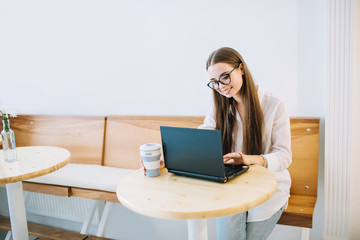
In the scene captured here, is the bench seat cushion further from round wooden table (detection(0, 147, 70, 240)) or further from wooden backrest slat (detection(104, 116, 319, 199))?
round wooden table (detection(0, 147, 70, 240))

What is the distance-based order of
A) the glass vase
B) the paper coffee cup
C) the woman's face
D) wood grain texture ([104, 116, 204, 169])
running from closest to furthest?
Answer: the paper coffee cup, the woman's face, the glass vase, wood grain texture ([104, 116, 204, 169])

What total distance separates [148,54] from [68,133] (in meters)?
0.96

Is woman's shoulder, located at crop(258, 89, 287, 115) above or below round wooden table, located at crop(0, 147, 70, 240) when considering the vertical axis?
above

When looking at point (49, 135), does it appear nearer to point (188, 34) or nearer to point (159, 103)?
point (159, 103)

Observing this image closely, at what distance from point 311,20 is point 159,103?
1175 mm

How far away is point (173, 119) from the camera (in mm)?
2043

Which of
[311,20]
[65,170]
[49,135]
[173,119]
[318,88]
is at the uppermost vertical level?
[311,20]

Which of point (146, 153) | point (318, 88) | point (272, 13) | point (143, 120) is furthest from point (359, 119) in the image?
point (143, 120)

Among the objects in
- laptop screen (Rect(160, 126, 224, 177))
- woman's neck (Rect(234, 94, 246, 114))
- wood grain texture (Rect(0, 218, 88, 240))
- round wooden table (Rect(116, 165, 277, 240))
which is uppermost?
woman's neck (Rect(234, 94, 246, 114))

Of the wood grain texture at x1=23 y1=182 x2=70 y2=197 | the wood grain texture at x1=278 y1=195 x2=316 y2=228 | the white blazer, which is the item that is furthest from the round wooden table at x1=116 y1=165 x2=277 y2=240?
the wood grain texture at x1=23 y1=182 x2=70 y2=197

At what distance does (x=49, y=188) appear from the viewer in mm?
2014

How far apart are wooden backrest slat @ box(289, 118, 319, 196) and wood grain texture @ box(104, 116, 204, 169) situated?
81 cm

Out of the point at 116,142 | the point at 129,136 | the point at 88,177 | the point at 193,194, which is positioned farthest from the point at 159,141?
the point at 193,194

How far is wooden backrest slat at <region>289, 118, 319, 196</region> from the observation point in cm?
169
